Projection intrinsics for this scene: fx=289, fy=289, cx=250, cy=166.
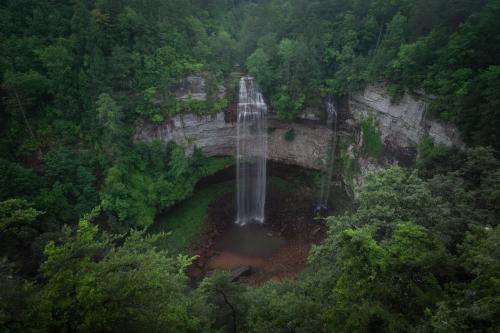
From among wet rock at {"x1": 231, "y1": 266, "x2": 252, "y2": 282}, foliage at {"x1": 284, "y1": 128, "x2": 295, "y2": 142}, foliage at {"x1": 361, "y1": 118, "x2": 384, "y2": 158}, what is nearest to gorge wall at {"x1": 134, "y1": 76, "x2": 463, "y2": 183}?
foliage at {"x1": 284, "y1": 128, "x2": 295, "y2": 142}

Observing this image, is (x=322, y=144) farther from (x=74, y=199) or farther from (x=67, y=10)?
(x=67, y=10)

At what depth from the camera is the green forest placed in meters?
7.35

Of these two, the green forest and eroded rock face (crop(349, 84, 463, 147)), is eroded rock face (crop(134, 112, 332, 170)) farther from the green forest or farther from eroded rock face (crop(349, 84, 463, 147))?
eroded rock face (crop(349, 84, 463, 147))

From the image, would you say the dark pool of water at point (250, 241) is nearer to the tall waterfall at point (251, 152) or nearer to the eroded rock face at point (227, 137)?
the tall waterfall at point (251, 152)

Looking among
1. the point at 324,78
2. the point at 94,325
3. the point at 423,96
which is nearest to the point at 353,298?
the point at 94,325

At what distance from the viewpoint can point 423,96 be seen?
20438 mm

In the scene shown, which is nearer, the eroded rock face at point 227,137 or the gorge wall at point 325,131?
the gorge wall at point 325,131

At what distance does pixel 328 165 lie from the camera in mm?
28141

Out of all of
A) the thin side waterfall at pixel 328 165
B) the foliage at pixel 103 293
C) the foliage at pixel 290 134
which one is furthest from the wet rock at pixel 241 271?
the foliage at pixel 290 134

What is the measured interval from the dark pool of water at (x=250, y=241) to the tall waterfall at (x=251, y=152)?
1.61 meters

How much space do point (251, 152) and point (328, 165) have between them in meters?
7.61

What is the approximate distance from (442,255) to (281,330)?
532 cm

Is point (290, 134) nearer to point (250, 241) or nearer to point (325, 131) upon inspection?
point (325, 131)

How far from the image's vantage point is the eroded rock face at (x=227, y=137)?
2625 centimetres
